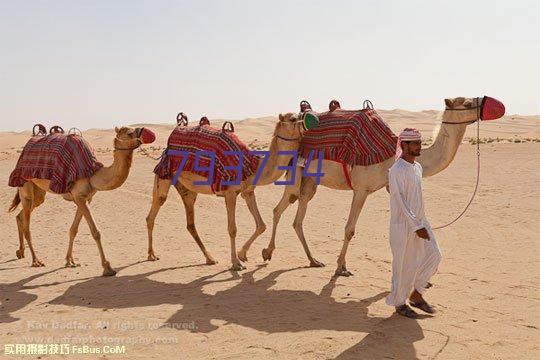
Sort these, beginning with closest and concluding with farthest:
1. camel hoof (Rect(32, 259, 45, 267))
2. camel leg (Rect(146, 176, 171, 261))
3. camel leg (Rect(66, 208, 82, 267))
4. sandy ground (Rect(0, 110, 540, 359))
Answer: sandy ground (Rect(0, 110, 540, 359))
camel leg (Rect(66, 208, 82, 267))
camel hoof (Rect(32, 259, 45, 267))
camel leg (Rect(146, 176, 171, 261))

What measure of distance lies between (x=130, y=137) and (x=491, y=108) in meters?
4.33

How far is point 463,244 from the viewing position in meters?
9.42

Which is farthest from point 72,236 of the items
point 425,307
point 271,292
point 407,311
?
point 425,307

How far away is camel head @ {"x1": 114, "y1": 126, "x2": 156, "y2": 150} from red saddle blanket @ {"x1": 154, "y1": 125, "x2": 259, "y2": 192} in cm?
88

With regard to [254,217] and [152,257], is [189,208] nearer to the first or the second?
[152,257]

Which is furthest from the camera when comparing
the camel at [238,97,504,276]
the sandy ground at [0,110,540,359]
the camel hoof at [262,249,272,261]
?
the camel hoof at [262,249,272,261]

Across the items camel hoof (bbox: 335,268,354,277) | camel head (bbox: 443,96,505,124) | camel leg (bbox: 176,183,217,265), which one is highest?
camel head (bbox: 443,96,505,124)

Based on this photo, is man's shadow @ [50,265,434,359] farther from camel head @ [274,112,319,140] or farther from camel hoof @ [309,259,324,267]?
camel head @ [274,112,319,140]

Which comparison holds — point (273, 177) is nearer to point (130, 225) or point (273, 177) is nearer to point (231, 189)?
point (231, 189)

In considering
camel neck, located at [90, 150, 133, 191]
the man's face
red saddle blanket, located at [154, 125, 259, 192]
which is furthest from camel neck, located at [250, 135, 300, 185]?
the man's face

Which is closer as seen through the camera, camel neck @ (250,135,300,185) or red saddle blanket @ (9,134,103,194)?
camel neck @ (250,135,300,185)

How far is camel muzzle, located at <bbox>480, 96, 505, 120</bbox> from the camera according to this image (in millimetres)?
6730

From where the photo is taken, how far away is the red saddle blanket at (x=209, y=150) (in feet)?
25.6

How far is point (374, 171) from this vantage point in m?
7.49
